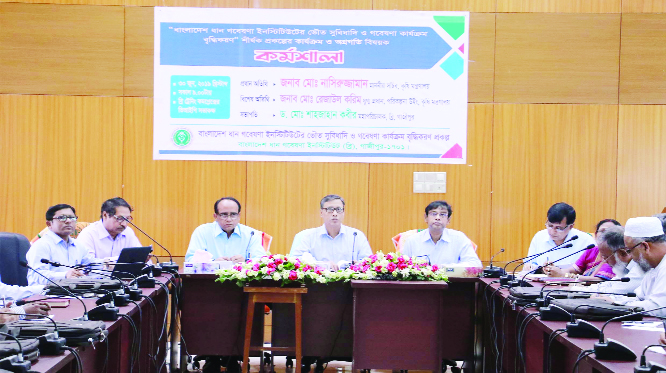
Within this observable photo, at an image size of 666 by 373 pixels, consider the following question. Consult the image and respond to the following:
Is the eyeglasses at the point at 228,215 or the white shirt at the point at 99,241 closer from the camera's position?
the white shirt at the point at 99,241

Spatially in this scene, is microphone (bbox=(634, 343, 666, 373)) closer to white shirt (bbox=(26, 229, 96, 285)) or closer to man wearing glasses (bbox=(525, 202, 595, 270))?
man wearing glasses (bbox=(525, 202, 595, 270))

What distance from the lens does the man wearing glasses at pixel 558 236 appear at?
5.29 m

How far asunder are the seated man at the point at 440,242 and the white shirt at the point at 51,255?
8.41ft

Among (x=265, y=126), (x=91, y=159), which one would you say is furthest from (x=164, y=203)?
(x=265, y=126)

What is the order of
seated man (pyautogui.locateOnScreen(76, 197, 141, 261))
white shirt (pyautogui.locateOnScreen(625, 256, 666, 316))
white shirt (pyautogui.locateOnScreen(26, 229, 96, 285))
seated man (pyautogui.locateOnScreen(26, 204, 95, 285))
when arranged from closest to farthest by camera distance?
1. white shirt (pyautogui.locateOnScreen(625, 256, 666, 316))
2. white shirt (pyautogui.locateOnScreen(26, 229, 96, 285))
3. seated man (pyautogui.locateOnScreen(26, 204, 95, 285))
4. seated man (pyautogui.locateOnScreen(76, 197, 141, 261))

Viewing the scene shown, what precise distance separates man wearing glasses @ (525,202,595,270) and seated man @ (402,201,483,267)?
51 centimetres

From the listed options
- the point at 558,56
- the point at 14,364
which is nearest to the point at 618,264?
the point at 558,56

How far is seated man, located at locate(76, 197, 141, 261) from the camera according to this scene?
5289 millimetres

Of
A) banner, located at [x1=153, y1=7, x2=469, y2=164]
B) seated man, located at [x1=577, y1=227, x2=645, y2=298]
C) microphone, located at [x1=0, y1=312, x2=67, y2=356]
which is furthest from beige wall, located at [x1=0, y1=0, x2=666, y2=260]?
microphone, located at [x1=0, y1=312, x2=67, y2=356]

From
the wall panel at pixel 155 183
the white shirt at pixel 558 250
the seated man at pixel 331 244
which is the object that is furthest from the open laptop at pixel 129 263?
the white shirt at pixel 558 250

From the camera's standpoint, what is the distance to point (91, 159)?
6.34 m

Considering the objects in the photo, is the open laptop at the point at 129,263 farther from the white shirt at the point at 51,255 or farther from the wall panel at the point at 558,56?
the wall panel at the point at 558,56

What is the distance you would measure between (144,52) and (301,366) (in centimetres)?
323

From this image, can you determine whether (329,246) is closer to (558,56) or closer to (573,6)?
(558,56)
